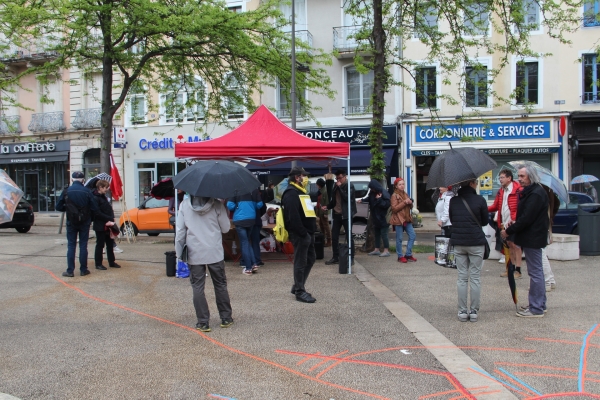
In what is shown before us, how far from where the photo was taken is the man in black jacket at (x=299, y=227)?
6520 millimetres

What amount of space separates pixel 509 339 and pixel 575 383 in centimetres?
112

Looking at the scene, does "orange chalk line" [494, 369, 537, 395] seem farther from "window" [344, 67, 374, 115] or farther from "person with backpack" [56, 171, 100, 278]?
"window" [344, 67, 374, 115]

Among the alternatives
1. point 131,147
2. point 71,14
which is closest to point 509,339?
point 71,14

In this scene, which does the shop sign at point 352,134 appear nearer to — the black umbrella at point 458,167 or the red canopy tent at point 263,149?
the red canopy tent at point 263,149

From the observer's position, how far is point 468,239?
568cm

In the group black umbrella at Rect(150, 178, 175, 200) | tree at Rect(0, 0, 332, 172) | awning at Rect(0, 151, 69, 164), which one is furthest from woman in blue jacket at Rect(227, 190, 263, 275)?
awning at Rect(0, 151, 69, 164)

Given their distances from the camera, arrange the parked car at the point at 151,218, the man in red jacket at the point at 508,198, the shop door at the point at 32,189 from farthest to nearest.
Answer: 1. the shop door at the point at 32,189
2. the parked car at the point at 151,218
3. the man in red jacket at the point at 508,198

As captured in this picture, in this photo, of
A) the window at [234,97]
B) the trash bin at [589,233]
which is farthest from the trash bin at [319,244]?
the window at [234,97]

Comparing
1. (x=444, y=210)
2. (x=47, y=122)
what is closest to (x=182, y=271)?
(x=444, y=210)

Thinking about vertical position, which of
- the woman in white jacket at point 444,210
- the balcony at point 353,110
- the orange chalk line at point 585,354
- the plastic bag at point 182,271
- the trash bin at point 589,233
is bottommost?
the orange chalk line at point 585,354

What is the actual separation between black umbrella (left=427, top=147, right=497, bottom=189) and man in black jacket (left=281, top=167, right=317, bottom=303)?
1661 millimetres

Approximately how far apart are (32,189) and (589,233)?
1062 inches

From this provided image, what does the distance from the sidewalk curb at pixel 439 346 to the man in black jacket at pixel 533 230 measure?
1283 millimetres

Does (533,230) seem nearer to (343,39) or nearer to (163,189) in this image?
(163,189)
